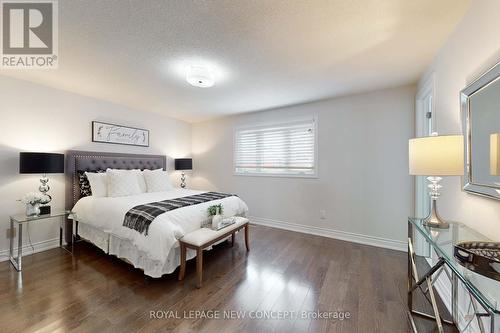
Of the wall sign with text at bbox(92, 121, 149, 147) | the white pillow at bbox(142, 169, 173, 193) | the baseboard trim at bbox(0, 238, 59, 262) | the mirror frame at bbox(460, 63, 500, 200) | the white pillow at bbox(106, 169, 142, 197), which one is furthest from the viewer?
the white pillow at bbox(142, 169, 173, 193)

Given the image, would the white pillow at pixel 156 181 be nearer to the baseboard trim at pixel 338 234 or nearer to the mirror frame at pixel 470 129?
the baseboard trim at pixel 338 234

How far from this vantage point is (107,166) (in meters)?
3.40

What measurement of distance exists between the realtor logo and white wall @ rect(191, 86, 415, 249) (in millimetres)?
3050

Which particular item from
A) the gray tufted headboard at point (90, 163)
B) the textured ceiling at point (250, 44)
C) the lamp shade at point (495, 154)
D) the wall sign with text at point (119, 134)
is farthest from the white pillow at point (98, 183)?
the lamp shade at point (495, 154)

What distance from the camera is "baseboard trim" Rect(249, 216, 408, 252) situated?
2793 millimetres

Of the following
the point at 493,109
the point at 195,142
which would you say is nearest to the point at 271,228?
the point at 195,142

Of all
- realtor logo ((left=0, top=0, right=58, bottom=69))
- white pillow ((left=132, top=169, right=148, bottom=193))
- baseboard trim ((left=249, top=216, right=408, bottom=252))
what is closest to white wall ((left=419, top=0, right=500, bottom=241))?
baseboard trim ((left=249, top=216, right=408, bottom=252))

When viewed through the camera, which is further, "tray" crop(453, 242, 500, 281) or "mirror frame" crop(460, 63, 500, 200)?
"mirror frame" crop(460, 63, 500, 200)

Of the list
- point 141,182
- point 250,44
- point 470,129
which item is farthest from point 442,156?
point 141,182

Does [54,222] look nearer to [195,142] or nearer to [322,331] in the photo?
[195,142]

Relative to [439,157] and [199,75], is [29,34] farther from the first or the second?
[439,157]

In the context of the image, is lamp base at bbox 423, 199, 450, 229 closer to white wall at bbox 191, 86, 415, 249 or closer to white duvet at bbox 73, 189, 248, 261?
white wall at bbox 191, 86, 415, 249

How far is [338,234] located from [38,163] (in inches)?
167

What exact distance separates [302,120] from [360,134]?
975 mm
